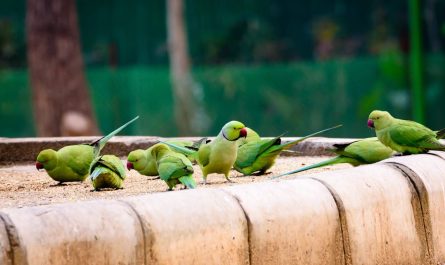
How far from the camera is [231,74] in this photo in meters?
13.5

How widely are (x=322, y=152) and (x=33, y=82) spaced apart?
689 centimetres

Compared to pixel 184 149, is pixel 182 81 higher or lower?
lower

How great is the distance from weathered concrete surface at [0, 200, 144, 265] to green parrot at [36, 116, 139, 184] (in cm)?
167

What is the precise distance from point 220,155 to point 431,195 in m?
0.97

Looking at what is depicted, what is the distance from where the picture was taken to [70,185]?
4.90 metres

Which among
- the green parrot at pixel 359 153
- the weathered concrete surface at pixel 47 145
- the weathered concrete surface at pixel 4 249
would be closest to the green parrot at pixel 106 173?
the green parrot at pixel 359 153

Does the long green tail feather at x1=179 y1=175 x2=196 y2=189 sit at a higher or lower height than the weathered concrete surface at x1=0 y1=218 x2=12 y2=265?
lower

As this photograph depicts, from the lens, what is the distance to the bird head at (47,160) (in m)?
4.73

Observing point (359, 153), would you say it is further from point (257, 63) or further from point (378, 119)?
point (257, 63)

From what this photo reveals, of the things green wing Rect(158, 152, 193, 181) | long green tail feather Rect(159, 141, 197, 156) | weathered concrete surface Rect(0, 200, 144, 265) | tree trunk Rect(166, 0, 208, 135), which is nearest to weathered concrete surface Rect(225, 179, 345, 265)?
weathered concrete surface Rect(0, 200, 144, 265)

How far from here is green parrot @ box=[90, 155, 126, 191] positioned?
4.36 metres

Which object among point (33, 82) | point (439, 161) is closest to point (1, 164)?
point (439, 161)

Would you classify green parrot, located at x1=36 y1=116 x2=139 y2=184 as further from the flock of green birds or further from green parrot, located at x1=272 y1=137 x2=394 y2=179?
green parrot, located at x1=272 y1=137 x2=394 y2=179

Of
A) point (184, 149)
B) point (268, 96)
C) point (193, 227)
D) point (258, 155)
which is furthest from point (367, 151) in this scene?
point (268, 96)
